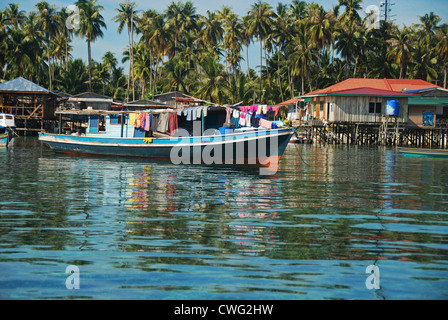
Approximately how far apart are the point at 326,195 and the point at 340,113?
40317 mm

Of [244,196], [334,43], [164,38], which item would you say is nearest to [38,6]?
[164,38]

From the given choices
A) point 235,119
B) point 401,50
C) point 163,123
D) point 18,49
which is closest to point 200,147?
point 235,119

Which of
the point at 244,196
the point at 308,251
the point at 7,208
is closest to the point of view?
the point at 308,251

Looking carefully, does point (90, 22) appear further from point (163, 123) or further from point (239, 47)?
point (163, 123)

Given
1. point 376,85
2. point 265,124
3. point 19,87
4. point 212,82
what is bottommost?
point 265,124

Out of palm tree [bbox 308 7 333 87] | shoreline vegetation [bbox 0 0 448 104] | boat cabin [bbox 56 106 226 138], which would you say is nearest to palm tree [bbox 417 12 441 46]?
shoreline vegetation [bbox 0 0 448 104]

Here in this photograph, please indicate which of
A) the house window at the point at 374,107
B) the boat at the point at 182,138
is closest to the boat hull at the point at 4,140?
the boat at the point at 182,138

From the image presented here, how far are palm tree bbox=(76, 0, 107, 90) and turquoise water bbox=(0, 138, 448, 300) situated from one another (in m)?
63.7

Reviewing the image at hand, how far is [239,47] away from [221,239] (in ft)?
256

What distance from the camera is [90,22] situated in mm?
79375

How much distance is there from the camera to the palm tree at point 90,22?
7919 cm

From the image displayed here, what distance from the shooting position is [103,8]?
81.6 metres

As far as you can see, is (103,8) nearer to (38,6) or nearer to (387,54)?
(38,6)
